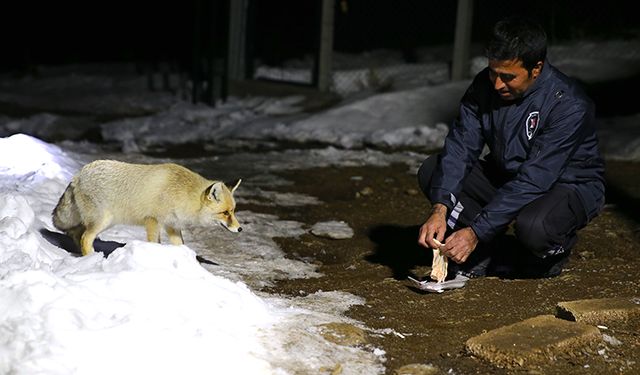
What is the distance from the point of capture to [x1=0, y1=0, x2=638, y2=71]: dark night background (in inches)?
593

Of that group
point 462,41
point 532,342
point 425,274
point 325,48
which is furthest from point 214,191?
point 325,48

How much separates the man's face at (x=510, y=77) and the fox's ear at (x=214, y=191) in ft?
5.86

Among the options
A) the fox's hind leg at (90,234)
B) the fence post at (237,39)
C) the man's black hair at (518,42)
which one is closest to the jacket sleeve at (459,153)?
the man's black hair at (518,42)

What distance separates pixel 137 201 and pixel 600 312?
278 cm

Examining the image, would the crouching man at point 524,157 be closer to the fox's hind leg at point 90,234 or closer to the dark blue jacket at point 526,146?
the dark blue jacket at point 526,146

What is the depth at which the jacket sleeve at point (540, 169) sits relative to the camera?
5.16 m

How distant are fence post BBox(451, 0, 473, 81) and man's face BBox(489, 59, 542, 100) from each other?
305 inches

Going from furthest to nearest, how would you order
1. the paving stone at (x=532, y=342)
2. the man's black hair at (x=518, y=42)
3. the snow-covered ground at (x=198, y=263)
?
the man's black hair at (x=518, y=42) → the paving stone at (x=532, y=342) → the snow-covered ground at (x=198, y=263)

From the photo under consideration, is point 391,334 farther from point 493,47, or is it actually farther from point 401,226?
point 401,226

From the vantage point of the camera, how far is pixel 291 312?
474cm

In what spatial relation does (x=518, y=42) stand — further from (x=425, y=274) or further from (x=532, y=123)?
(x=425, y=274)

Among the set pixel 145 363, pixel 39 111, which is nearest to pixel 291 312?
pixel 145 363

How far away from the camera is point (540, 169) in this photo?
17.1 feet

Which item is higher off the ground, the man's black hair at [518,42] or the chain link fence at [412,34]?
the man's black hair at [518,42]
